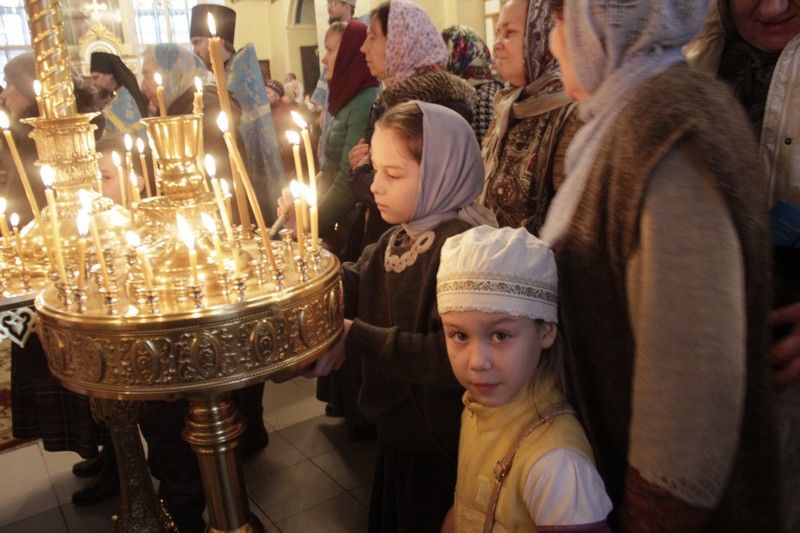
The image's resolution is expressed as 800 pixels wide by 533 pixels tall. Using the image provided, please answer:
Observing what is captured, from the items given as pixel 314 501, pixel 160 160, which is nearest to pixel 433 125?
pixel 160 160

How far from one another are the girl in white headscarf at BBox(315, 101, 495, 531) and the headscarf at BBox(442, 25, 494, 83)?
5.80 ft

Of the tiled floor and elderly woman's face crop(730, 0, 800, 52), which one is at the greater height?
elderly woman's face crop(730, 0, 800, 52)

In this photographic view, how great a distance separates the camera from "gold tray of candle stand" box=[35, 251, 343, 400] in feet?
3.36

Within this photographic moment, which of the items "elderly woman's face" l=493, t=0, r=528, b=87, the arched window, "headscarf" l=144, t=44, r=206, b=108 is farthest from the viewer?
the arched window

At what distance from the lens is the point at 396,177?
5.19ft

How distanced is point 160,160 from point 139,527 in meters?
1.23

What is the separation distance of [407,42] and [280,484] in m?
1.86

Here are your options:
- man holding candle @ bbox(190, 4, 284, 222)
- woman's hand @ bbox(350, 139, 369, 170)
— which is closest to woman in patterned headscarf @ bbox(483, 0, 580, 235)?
woman's hand @ bbox(350, 139, 369, 170)

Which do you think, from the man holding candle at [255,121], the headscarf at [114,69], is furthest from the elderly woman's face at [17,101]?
the headscarf at [114,69]

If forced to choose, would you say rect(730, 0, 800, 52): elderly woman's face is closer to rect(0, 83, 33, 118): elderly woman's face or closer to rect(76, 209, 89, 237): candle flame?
rect(76, 209, 89, 237): candle flame

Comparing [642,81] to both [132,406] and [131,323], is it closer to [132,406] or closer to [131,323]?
[131,323]

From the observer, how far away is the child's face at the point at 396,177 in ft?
5.15

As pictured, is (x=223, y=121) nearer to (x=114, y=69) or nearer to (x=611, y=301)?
(x=611, y=301)

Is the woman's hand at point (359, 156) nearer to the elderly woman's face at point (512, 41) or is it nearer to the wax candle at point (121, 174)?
the elderly woman's face at point (512, 41)
